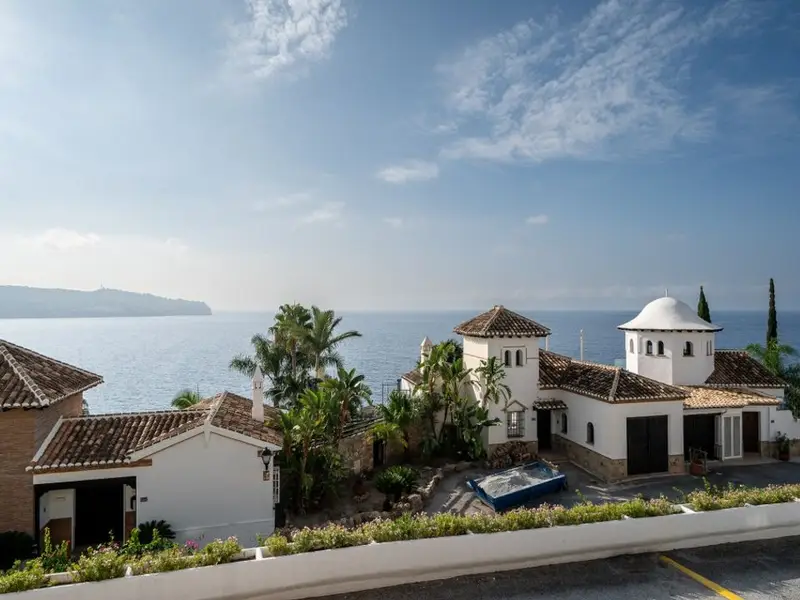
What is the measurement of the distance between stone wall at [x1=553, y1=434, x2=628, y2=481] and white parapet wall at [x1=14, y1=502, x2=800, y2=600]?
33.1ft

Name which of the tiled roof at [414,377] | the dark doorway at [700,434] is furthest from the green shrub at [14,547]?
the dark doorway at [700,434]

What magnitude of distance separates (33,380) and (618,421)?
24.1m

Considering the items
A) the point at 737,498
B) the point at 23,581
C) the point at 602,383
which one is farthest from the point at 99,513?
the point at 602,383

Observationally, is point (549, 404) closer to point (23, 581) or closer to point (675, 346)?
point (675, 346)

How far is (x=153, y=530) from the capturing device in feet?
52.0

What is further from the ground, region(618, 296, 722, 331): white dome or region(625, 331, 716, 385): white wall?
region(618, 296, 722, 331): white dome

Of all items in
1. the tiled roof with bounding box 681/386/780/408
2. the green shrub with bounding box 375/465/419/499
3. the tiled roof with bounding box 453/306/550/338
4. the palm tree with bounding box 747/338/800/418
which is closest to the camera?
the green shrub with bounding box 375/465/419/499

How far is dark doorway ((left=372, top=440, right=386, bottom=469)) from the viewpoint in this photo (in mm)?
25844

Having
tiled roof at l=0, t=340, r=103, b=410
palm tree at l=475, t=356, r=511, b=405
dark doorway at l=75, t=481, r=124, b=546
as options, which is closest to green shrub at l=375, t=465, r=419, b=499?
palm tree at l=475, t=356, r=511, b=405

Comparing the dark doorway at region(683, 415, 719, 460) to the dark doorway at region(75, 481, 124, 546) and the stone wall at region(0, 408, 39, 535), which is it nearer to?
the dark doorway at region(75, 481, 124, 546)

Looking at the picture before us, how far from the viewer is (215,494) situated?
17.0m

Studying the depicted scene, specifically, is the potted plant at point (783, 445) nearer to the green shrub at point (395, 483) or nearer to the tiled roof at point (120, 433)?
the green shrub at point (395, 483)

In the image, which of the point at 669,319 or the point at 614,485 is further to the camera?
the point at 669,319

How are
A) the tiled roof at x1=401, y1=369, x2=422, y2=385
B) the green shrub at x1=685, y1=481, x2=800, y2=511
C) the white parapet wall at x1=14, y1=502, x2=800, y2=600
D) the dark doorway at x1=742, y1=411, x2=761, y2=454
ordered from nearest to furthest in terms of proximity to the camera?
1. the white parapet wall at x1=14, y1=502, x2=800, y2=600
2. the green shrub at x1=685, y1=481, x2=800, y2=511
3. the dark doorway at x1=742, y1=411, x2=761, y2=454
4. the tiled roof at x1=401, y1=369, x2=422, y2=385
